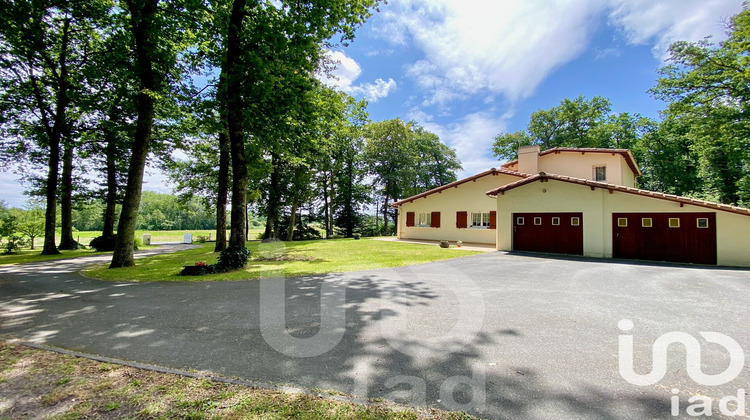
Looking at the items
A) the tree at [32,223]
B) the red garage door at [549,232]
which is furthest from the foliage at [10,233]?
the red garage door at [549,232]

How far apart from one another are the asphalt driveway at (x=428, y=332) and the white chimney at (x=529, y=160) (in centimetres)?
1301

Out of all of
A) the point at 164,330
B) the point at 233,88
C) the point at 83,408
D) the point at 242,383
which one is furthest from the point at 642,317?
the point at 233,88

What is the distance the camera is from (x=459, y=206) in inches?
810

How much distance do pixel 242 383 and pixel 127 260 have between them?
35.8 feet

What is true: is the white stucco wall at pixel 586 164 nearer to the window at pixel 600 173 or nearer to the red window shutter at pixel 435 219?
the window at pixel 600 173

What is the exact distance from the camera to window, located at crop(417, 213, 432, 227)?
22719 millimetres

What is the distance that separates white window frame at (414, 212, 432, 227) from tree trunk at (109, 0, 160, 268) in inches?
704

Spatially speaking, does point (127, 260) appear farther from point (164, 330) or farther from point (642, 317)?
point (642, 317)

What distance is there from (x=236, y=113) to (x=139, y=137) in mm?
3864

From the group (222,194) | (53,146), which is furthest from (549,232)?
(53,146)

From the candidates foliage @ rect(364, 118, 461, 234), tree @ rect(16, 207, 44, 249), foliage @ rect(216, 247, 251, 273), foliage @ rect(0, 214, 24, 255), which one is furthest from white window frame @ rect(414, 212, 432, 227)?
tree @ rect(16, 207, 44, 249)

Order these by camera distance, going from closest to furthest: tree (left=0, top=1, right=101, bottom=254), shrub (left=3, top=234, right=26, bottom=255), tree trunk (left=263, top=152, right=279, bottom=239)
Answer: tree (left=0, top=1, right=101, bottom=254)
shrub (left=3, top=234, right=26, bottom=255)
tree trunk (left=263, top=152, right=279, bottom=239)

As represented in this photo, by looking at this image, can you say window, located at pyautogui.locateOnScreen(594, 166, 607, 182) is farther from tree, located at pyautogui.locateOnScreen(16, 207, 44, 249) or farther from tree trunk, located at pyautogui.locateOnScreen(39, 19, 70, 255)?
tree, located at pyautogui.locateOnScreen(16, 207, 44, 249)

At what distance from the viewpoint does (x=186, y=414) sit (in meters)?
2.18
